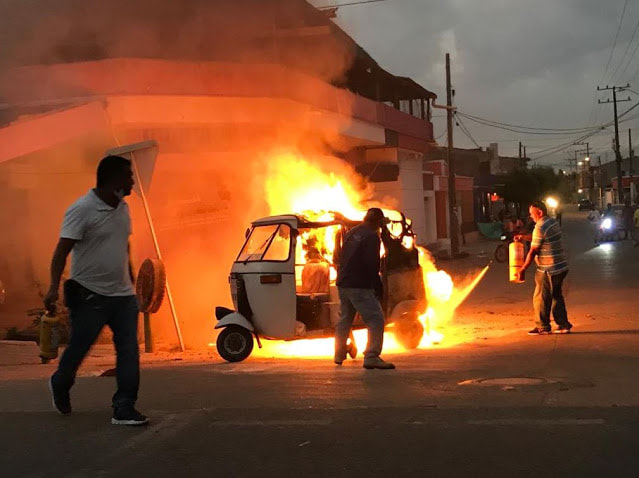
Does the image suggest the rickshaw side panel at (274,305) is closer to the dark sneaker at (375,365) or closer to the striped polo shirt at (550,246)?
the dark sneaker at (375,365)

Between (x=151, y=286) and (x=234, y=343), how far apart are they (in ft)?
4.31

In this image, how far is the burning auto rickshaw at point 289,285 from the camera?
8406mm

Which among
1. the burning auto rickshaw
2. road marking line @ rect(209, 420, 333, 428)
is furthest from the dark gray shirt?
road marking line @ rect(209, 420, 333, 428)

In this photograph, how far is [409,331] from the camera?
359 inches

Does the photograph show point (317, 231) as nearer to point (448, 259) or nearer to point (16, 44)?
point (16, 44)

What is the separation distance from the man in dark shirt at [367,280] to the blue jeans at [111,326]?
280 cm

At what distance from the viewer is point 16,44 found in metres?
13.7

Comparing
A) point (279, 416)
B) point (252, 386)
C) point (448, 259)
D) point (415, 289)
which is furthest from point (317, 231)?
point (448, 259)

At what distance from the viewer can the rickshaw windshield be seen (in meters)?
8.60

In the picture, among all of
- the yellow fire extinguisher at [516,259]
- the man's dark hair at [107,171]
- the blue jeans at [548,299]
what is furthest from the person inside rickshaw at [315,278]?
the man's dark hair at [107,171]

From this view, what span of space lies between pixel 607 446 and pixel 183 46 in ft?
43.7

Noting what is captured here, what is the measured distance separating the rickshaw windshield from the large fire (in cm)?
18

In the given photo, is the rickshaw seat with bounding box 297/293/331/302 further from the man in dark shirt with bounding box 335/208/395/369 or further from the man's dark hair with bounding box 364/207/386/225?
the man's dark hair with bounding box 364/207/386/225

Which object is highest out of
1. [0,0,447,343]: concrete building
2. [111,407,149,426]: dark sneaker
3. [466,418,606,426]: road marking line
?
[0,0,447,343]: concrete building
